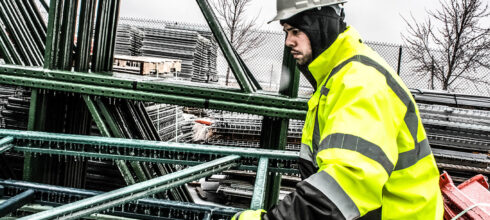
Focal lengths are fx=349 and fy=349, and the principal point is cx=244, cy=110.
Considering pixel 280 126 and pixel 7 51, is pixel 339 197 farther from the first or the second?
pixel 7 51

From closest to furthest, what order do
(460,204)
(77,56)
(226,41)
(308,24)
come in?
(308,24) < (460,204) < (226,41) < (77,56)

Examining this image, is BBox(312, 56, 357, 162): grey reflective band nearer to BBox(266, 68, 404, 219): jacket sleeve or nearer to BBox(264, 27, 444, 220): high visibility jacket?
BBox(264, 27, 444, 220): high visibility jacket

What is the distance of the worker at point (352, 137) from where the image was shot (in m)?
1.16

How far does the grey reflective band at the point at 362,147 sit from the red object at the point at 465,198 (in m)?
1.97

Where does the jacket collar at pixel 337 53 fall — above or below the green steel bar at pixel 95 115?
above

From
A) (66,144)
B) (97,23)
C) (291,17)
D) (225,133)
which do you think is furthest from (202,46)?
(291,17)

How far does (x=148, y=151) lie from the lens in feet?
9.37

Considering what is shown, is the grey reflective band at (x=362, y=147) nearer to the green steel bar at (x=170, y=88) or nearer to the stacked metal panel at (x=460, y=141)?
the green steel bar at (x=170, y=88)

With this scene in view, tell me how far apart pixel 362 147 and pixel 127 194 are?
5.13ft

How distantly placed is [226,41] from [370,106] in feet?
6.85

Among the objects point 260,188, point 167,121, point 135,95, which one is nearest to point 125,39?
point 167,121

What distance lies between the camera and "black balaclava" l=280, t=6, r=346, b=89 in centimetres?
161

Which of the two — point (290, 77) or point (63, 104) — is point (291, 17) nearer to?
point (290, 77)

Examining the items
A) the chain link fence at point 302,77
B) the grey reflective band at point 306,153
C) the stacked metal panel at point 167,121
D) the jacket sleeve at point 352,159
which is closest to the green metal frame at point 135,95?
the grey reflective band at point 306,153
